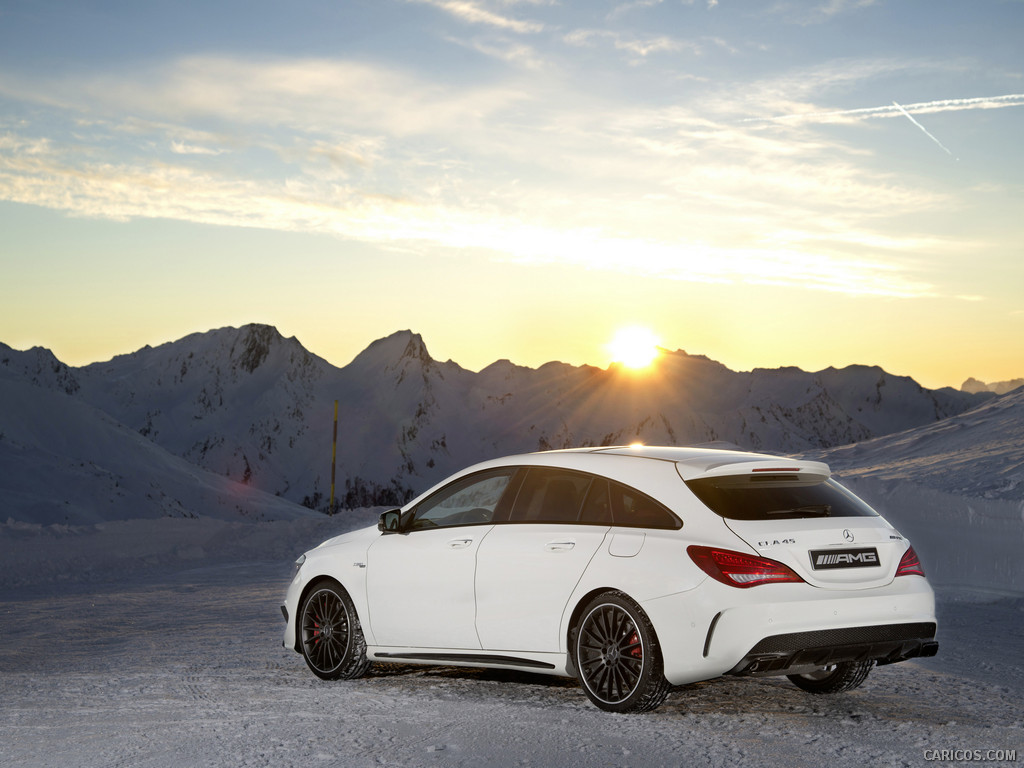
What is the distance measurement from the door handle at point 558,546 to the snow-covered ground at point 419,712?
88cm

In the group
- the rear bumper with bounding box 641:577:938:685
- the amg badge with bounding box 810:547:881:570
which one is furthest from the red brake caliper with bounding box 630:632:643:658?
the amg badge with bounding box 810:547:881:570

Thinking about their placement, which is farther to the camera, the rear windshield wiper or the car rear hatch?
the rear windshield wiper

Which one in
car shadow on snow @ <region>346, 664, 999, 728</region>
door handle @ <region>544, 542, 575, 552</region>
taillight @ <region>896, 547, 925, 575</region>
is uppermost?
door handle @ <region>544, 542, 575, 552</region>

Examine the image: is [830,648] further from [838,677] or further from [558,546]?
[558,546]

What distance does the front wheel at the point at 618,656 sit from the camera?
6.50 m

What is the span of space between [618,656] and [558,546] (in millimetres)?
774

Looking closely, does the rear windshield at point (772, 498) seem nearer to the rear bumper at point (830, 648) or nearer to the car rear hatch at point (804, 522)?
the car rear hatch at point (804, 522)

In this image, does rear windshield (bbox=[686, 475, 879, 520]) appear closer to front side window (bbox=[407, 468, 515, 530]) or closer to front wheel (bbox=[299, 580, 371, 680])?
front side window (bbox=[407, 468, 515, 530])

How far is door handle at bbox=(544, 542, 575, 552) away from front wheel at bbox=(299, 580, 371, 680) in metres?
1.86

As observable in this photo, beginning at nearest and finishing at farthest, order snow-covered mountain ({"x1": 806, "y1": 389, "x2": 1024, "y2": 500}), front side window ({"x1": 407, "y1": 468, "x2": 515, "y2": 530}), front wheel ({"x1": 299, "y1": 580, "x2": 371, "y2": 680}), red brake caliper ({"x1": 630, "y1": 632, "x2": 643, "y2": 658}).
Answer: red brake caliper ({"x1": 630, "y1": 632, "x2": 643, "y2": 658}) → front side window ({"x1": 407, "y1": 468, "x2": 515, "y2": 530}) → front wheel ({"x1": 299, "y1": 580, "x2": 371, "y2": 680}) → snow-covered mountain ({"x1": 806, "y1": 389, "x2": 1024, "y2": 500})

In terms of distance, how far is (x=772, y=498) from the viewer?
6.70 m

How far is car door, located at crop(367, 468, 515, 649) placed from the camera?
24.8 feet

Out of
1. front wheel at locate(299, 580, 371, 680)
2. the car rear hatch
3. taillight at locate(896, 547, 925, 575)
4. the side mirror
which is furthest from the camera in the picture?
front wheel at locate(299, 580, 371, 680)

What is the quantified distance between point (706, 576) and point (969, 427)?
30690 mm
